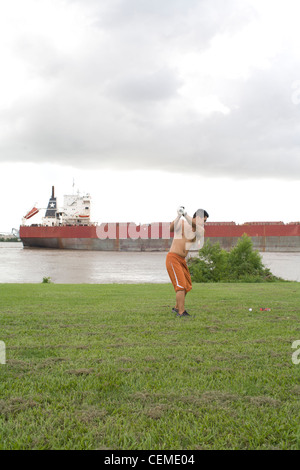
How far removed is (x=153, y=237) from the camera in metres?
57.2

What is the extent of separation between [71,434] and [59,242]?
59.7 metres

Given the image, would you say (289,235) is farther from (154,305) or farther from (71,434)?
(71,434)

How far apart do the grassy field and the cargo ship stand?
45928 mm

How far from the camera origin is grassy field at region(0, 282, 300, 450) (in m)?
2.27

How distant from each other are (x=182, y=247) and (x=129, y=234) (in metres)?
51.9

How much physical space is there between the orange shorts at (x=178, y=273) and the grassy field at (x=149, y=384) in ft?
2.56

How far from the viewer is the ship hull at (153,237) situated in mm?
54375

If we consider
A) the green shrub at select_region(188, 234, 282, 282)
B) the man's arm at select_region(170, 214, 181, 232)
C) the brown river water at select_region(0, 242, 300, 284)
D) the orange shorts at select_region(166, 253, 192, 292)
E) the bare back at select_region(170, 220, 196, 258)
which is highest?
the man's arm at select_region(170, 214, 181, 232)
